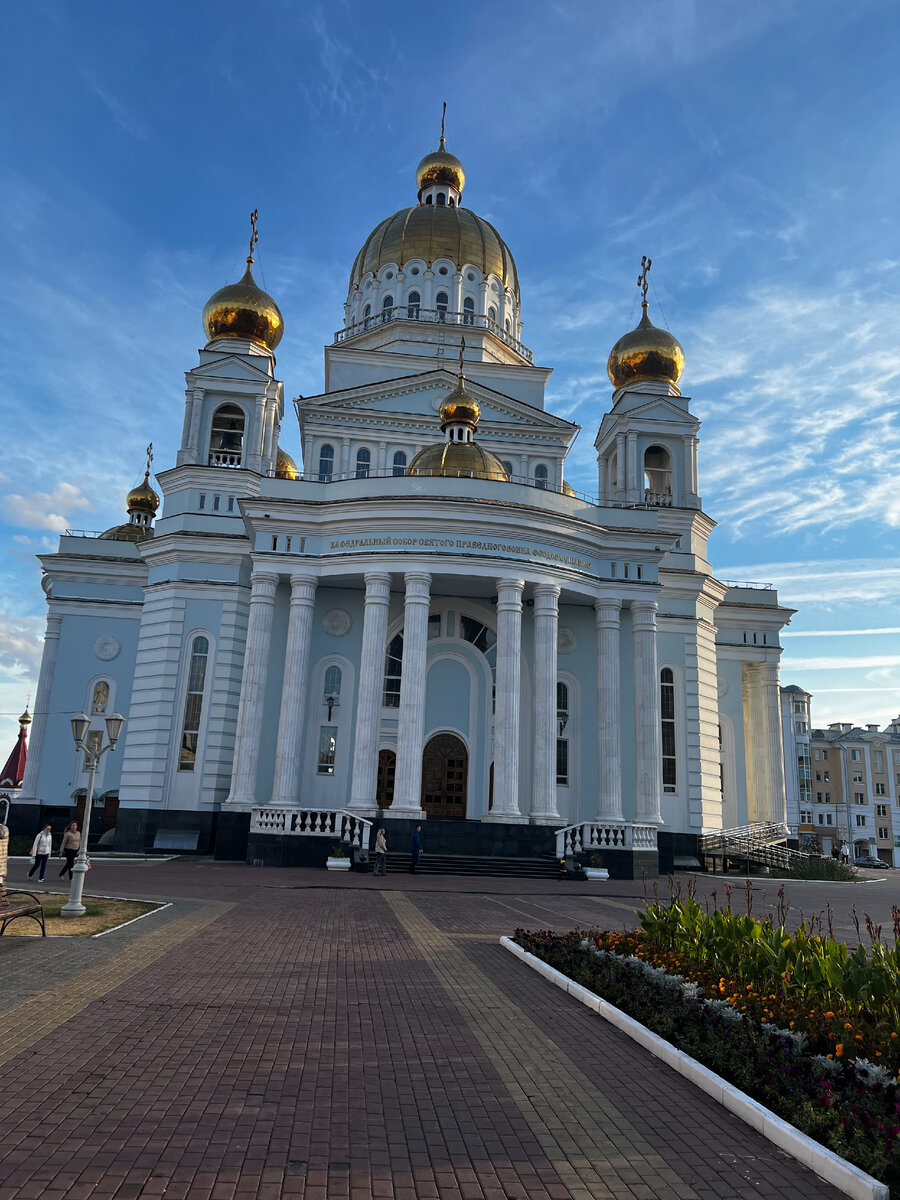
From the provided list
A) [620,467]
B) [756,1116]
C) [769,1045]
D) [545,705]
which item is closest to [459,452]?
[545,705]

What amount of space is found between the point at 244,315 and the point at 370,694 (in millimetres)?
17764

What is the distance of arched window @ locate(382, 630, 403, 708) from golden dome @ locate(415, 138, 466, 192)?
29.1m

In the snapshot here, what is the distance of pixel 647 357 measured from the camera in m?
38.5

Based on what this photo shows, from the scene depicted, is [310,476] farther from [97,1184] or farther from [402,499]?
[97,1184]

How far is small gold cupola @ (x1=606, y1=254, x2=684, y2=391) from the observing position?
38469 millimetres

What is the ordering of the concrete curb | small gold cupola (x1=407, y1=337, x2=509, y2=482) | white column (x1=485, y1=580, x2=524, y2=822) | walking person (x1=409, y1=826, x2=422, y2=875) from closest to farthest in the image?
the concrete curb < walking person (x1=409, y1=826, x2=422, y2=875) < white column (x1=485, y1=580, x2=524, y2=822) < small gold cupola (x1=407, y1=337, x2=509, y2=482)

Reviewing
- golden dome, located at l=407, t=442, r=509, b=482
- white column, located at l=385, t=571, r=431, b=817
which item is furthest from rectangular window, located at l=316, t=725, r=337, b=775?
golden dome, located at l=407, t=442, r=509, b=482

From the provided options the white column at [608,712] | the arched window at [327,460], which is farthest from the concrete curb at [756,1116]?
the arched window at [327,460]

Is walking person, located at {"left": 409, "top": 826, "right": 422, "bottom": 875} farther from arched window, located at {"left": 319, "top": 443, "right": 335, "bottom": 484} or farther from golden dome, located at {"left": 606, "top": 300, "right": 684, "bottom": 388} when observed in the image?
golden dome, located at {"left": 606, "top": 300, "right": 684, "bottom": 388}

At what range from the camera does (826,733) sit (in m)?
88.0

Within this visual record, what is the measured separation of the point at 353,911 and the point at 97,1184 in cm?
1153

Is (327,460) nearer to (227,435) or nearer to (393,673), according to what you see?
(227,435)

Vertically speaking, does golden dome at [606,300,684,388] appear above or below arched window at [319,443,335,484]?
above

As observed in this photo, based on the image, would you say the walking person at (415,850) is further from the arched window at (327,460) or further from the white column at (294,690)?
the arched window at (327,460)
